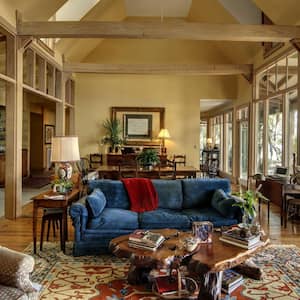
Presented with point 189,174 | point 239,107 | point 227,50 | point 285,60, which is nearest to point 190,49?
point 227,50

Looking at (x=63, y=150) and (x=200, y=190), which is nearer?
(x=63, y=150)

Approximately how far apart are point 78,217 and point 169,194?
4.66 feet

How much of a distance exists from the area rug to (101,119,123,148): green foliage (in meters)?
6.30

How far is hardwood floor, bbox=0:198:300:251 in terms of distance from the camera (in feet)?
13.9

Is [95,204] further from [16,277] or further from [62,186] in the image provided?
[16,277]

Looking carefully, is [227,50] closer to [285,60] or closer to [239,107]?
[239,107]

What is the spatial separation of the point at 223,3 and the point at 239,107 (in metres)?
3.76

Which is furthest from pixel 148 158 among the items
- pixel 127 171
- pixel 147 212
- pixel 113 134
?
pixel 113 134

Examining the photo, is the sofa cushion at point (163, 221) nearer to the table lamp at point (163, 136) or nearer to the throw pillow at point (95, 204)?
the throw pillow at point (95, 204)

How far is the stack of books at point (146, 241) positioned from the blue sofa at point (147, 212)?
88 centimetres

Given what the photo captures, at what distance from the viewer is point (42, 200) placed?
384cm

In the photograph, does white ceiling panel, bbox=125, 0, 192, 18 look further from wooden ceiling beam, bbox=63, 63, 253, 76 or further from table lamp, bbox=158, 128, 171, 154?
table lamp, bbox=158, 128, 171, 154

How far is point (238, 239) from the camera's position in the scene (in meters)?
2.82

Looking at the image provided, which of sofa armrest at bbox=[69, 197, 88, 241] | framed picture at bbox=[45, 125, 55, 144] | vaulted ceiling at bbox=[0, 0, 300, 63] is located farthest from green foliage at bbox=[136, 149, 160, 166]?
framed picture at bbox=[45, 125, 55, 144]
